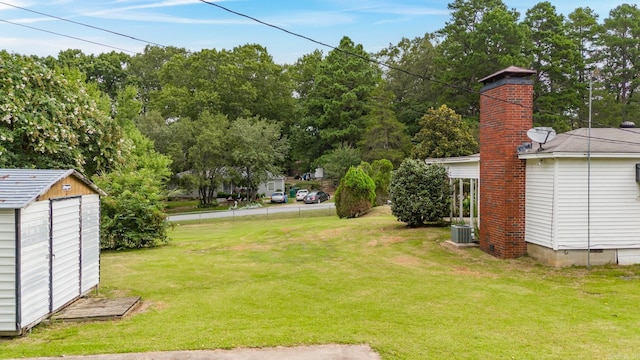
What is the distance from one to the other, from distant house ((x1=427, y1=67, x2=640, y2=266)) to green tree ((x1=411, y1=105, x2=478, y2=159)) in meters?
16.4

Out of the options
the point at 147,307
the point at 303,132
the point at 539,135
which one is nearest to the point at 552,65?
the point at 303,132

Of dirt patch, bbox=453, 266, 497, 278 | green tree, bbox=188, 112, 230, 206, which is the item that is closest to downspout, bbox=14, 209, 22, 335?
dirt patch, bbox=453, 266, 497, 278

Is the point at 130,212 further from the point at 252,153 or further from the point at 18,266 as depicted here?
the point at 252,153

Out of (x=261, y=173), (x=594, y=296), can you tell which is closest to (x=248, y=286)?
(x=594, y=296)

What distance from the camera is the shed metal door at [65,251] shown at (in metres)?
6.75

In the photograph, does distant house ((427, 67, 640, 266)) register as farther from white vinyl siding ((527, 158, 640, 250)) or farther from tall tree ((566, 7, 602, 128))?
tall tree ((566, 7, 602, 128))

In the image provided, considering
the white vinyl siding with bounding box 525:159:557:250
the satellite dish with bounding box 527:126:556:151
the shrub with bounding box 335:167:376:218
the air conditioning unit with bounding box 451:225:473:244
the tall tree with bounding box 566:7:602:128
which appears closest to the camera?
the white vinyl siding with bounding box 525:159:557:250

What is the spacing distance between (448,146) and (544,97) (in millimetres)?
19830

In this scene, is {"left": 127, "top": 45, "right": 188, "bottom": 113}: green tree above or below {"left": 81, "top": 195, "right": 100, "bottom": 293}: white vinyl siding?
above

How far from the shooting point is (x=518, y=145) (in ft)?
38.6

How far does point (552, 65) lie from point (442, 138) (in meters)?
21.2

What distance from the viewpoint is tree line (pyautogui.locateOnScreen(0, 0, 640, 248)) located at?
1540 inches

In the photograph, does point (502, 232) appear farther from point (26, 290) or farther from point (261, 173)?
point (261, 173)

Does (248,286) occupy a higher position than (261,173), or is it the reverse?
(261,173)
